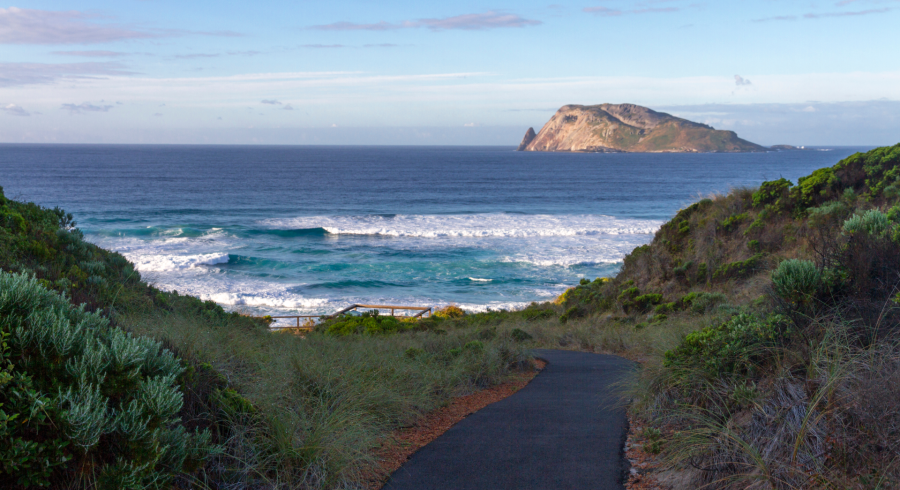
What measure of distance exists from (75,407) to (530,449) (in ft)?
11.4

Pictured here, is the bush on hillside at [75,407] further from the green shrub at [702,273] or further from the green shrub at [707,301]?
the green shrub at [702,273]

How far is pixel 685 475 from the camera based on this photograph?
396 centimetres

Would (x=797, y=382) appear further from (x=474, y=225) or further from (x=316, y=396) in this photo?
(x=474, y=225)

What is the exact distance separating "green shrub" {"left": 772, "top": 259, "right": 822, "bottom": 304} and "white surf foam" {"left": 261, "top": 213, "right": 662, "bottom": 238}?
36649 millimetres

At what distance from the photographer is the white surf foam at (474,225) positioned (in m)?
42.7

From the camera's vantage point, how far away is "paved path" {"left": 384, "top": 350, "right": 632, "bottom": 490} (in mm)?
4227

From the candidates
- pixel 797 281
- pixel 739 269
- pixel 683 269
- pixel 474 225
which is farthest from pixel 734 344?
pixel 474 225

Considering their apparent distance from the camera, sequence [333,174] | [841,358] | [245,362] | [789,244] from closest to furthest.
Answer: [841,358] → [245,362] → [789,244] → [333,174]

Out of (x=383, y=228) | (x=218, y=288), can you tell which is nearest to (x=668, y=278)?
(x=218, y=288)

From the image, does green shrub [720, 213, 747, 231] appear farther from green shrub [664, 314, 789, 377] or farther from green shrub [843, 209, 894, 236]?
green shrub [664, 314, 789, 377]

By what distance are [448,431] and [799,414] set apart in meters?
3.10

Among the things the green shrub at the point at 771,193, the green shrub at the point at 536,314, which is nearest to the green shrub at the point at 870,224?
the green shrub at the point at 771,193

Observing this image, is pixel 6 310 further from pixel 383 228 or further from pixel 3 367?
pixel 383 228

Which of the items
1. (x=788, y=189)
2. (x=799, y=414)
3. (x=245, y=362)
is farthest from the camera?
(x=788, y=189)
